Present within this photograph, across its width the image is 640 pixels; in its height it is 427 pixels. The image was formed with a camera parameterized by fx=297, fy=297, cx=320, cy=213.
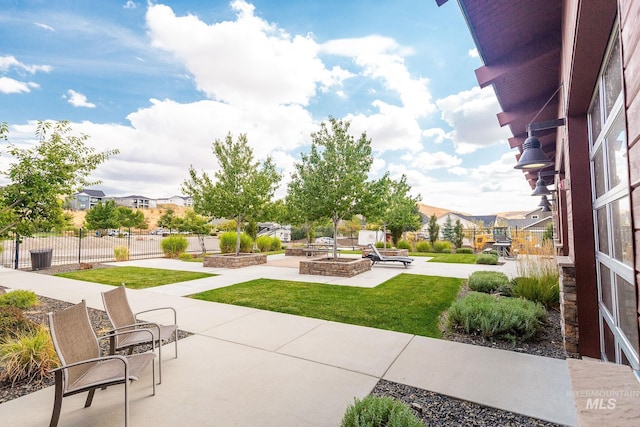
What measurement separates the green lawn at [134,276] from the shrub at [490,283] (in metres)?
8.03

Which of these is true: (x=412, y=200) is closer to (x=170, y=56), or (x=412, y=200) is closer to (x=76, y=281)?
(x=170, y=56)

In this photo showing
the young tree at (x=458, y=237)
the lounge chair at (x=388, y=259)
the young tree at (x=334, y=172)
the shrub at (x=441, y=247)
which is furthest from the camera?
the young tree at (x=458, y=237)

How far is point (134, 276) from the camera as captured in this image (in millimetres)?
9859

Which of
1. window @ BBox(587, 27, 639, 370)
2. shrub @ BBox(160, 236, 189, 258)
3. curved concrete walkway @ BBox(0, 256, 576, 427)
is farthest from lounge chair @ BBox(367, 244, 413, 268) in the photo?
shrub @ BBox(160, 236, 189, 258)

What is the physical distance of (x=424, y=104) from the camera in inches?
447

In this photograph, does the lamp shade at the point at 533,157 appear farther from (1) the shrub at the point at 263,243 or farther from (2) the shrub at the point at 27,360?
(1) the shrub at the point at 263,243

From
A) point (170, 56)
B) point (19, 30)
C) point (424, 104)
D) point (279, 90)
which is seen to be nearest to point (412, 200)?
point (424, 104)

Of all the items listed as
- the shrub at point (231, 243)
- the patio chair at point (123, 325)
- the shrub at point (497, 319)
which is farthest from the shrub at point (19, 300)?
the shrub at point (231, 243)

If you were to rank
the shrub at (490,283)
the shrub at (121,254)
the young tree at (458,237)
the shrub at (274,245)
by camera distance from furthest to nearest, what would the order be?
the young tree at (458,237), the shrub at (274,245), the shrub at (121,254), the shrub at (490,283)

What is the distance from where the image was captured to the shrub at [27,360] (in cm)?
318

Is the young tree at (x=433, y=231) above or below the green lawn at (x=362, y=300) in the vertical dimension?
above

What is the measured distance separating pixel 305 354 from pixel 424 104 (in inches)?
414

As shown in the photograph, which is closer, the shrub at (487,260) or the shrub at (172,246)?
the shrub at (487,260)

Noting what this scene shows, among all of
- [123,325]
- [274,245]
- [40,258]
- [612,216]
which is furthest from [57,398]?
[274,245]
